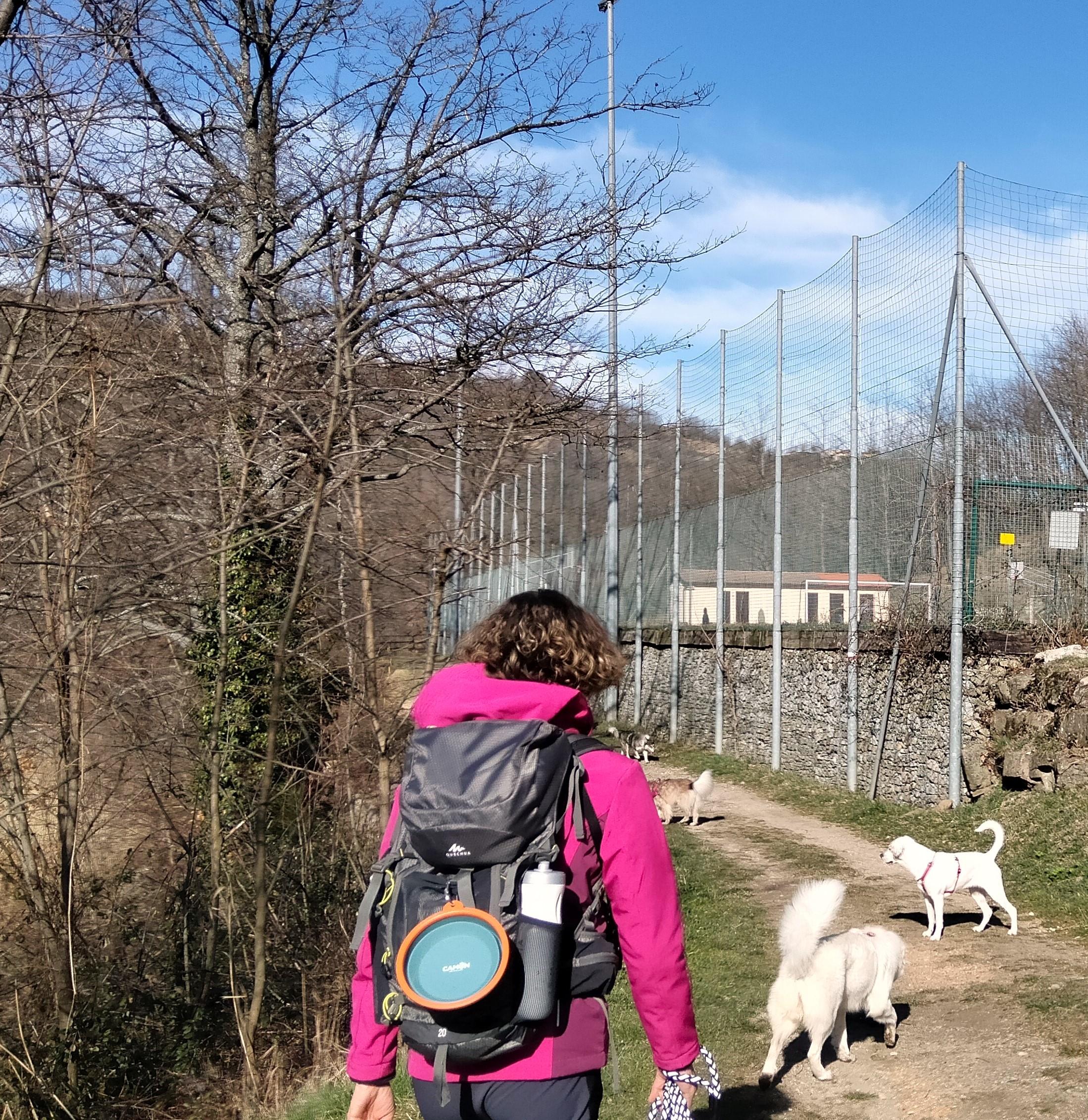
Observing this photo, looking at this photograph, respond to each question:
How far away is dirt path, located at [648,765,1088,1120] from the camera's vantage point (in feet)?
17.5

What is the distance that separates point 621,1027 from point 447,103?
822 centimetres

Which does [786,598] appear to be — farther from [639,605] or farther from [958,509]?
[639,605]

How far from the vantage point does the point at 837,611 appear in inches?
616

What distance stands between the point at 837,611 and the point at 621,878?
13440 mm

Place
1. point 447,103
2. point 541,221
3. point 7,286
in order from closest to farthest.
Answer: point 7,286 < point 541,221 < point 447,103

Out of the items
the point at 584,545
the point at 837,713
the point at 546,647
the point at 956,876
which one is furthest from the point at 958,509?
the point at 584,545

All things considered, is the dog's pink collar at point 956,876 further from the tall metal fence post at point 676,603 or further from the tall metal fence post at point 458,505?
the tall metal fence post at point 676,603

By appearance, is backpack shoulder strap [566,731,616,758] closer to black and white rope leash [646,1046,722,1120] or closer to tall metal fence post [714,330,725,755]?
black and white rope leash [646,1046,722,1120]

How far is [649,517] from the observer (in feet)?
77.5

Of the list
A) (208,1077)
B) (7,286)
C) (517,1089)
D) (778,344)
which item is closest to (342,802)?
(208,1077)

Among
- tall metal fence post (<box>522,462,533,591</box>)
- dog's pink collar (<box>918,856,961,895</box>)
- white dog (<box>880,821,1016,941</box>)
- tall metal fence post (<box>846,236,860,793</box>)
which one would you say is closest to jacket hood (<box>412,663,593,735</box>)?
tall metal fence post (<box>522,462,533,591</box>)

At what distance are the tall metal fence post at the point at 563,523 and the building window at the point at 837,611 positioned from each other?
12.3 meters

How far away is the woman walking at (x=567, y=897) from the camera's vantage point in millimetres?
2561

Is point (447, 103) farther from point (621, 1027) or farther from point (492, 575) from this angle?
point (492, 575)
